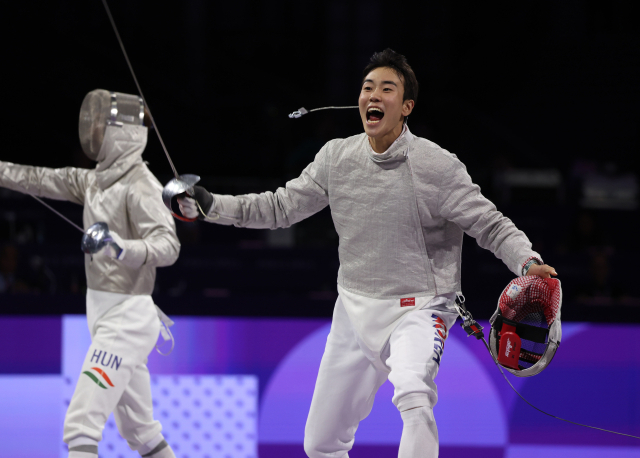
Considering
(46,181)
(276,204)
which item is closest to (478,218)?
(276,204)

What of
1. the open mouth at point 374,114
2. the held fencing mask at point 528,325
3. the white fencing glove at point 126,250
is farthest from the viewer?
the white fencing glove at point 126,250

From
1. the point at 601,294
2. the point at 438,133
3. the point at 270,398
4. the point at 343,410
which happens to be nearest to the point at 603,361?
the point at 601,294

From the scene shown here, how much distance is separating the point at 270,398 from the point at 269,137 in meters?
3.50

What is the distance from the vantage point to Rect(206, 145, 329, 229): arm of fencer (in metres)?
2.47

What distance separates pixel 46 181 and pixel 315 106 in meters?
5.08

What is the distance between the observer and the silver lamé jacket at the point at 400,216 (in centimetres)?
240

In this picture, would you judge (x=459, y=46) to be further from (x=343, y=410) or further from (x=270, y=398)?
(x=343, y=410)

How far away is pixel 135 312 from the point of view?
2955mm

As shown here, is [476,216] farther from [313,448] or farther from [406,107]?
[313,448]

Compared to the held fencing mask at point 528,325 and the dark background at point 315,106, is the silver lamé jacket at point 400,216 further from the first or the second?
the dark background at point 315,106

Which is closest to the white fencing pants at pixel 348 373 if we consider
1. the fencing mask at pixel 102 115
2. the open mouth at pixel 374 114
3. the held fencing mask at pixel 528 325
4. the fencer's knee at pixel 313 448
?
the fencer's knee at pixel 313 448

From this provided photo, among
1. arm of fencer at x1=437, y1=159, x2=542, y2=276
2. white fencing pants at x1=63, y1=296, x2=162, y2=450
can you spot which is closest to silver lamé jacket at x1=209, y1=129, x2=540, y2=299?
arm of fencer at x1=437, y1=159, x2=542, y2=276

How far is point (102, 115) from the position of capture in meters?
3.07

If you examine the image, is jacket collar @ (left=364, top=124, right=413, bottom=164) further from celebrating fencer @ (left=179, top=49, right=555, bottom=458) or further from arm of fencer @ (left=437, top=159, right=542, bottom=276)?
arm of fencer @ (left=437, top=159, right=542, bottom=276)
